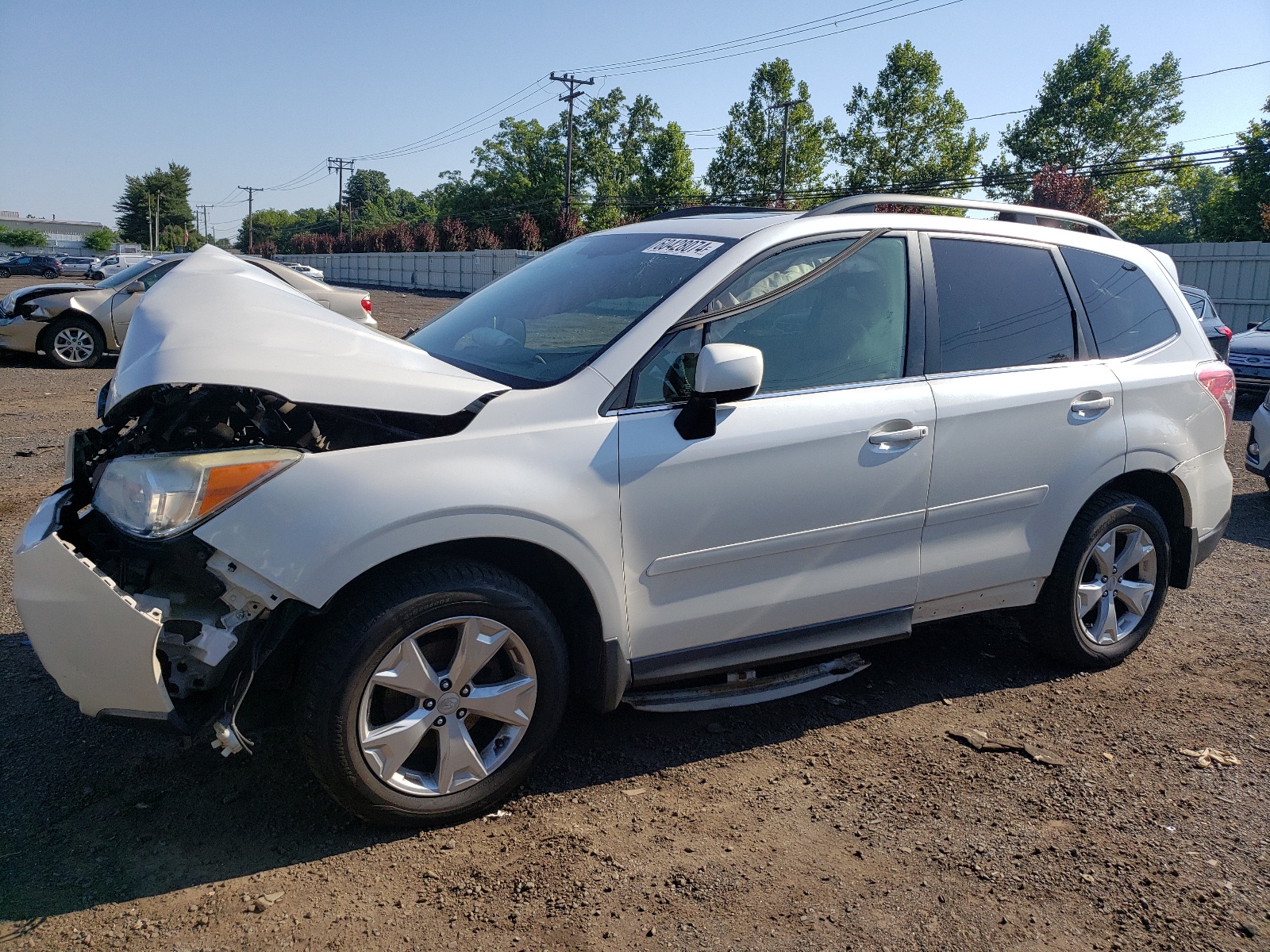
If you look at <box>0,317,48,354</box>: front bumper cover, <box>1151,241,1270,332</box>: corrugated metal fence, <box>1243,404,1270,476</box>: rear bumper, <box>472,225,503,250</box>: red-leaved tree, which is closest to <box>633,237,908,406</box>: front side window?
<box>1243,404,1270,476</box>: rear bumper

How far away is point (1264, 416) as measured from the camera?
8102 millimetres

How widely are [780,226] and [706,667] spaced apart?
1.63 metres

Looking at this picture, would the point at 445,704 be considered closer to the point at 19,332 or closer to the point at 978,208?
the point at 978,208

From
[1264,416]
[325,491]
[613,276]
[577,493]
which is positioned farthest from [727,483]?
[1264,416]

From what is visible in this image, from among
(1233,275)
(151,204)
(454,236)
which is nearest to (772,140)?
(454,236)

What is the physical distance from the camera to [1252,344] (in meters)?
14.3

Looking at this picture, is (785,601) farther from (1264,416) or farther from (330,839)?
(1264,416)

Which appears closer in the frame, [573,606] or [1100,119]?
[573,606]

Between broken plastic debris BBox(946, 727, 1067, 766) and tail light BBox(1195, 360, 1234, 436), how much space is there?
1.87 meters

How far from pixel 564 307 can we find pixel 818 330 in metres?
0.97

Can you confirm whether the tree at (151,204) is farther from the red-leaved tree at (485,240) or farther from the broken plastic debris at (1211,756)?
the broken plastic debris at (1211,756)

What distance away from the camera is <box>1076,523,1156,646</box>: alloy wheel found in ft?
13.7

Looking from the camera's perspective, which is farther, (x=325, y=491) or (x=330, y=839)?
(x=330, y=839)

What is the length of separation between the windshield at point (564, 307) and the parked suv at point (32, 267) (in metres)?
66.2
